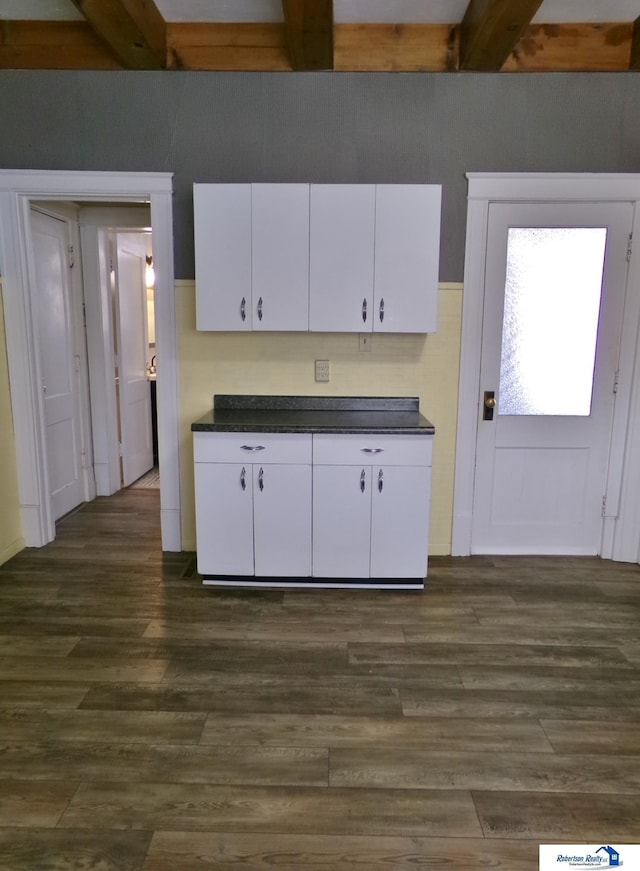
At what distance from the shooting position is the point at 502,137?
3.16m

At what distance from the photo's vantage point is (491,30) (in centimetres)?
267

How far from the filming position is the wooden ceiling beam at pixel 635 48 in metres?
3.02

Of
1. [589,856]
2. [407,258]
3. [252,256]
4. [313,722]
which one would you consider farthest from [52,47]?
[589,856]

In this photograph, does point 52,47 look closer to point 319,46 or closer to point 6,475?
point 319,46

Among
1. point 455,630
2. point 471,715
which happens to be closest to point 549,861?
point 471,715

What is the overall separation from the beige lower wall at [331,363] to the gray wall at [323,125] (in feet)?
2.04

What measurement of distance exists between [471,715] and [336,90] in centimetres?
318

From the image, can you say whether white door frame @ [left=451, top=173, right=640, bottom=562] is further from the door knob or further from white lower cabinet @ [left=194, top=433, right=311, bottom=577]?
white lower cabinet @ [left=194, top=433, right=311, bottom=577]

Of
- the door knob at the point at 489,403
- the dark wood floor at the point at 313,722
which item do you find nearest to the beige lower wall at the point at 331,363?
the door knob at the point at 489,403

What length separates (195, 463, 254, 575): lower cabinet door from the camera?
117 inches

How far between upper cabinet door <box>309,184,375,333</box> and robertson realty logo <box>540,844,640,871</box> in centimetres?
234

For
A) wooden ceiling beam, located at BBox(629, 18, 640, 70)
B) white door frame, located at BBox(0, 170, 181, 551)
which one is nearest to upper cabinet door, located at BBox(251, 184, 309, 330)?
white door frame, located at BBox(0, 170, 181, 551)

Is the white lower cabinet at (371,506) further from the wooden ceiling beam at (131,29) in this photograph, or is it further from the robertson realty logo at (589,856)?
the wooden ceiling beam at (131,29)

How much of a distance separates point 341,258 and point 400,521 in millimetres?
1441
